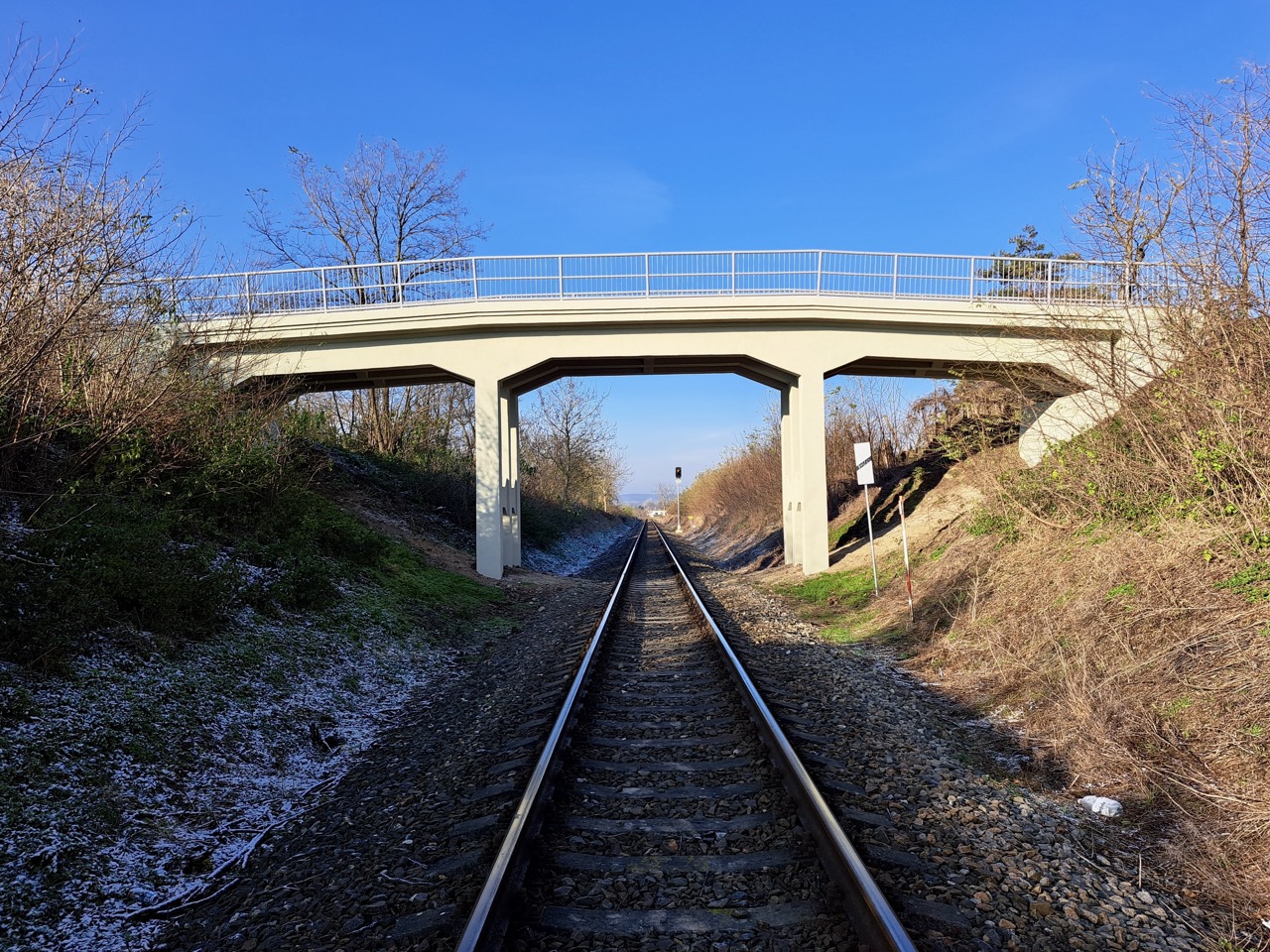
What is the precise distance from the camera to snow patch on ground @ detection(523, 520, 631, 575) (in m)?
22.8

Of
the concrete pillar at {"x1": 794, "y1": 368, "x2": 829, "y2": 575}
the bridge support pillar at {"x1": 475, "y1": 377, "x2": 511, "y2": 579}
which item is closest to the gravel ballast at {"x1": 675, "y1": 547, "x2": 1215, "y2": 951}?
the concrete pillar at {"x1": 794, "y1": 368, "x2": 829, "y2": 575}

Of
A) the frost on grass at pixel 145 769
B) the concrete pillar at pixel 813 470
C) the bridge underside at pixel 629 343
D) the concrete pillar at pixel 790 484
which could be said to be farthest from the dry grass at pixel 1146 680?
the concrete pillar at pixel 790 484

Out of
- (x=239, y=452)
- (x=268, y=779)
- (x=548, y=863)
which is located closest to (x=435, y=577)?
(x=239, y=452)

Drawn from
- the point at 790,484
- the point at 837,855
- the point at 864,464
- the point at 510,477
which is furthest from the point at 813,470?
the point at 837,855

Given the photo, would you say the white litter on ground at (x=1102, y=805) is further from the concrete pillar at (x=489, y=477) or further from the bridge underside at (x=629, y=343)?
the concrete pillar at (x=489, y=477)

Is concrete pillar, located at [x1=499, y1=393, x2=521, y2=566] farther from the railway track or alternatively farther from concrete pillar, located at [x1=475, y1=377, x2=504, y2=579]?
the railway track

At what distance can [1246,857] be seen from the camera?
3648 millimetres

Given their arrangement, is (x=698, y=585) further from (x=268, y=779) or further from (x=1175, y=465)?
(x=268, y=779)

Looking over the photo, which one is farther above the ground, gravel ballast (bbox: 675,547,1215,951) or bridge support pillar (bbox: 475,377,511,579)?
bridge support pillar (bbox: 475,377,511,579)

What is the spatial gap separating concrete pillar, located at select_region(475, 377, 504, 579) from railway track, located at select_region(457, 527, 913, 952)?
11255 millimetres

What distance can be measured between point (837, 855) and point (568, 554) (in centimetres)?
2481

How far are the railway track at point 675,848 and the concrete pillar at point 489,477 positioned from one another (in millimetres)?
11255

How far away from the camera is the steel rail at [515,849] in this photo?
9.64 feet

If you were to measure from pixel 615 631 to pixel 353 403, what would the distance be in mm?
24307
